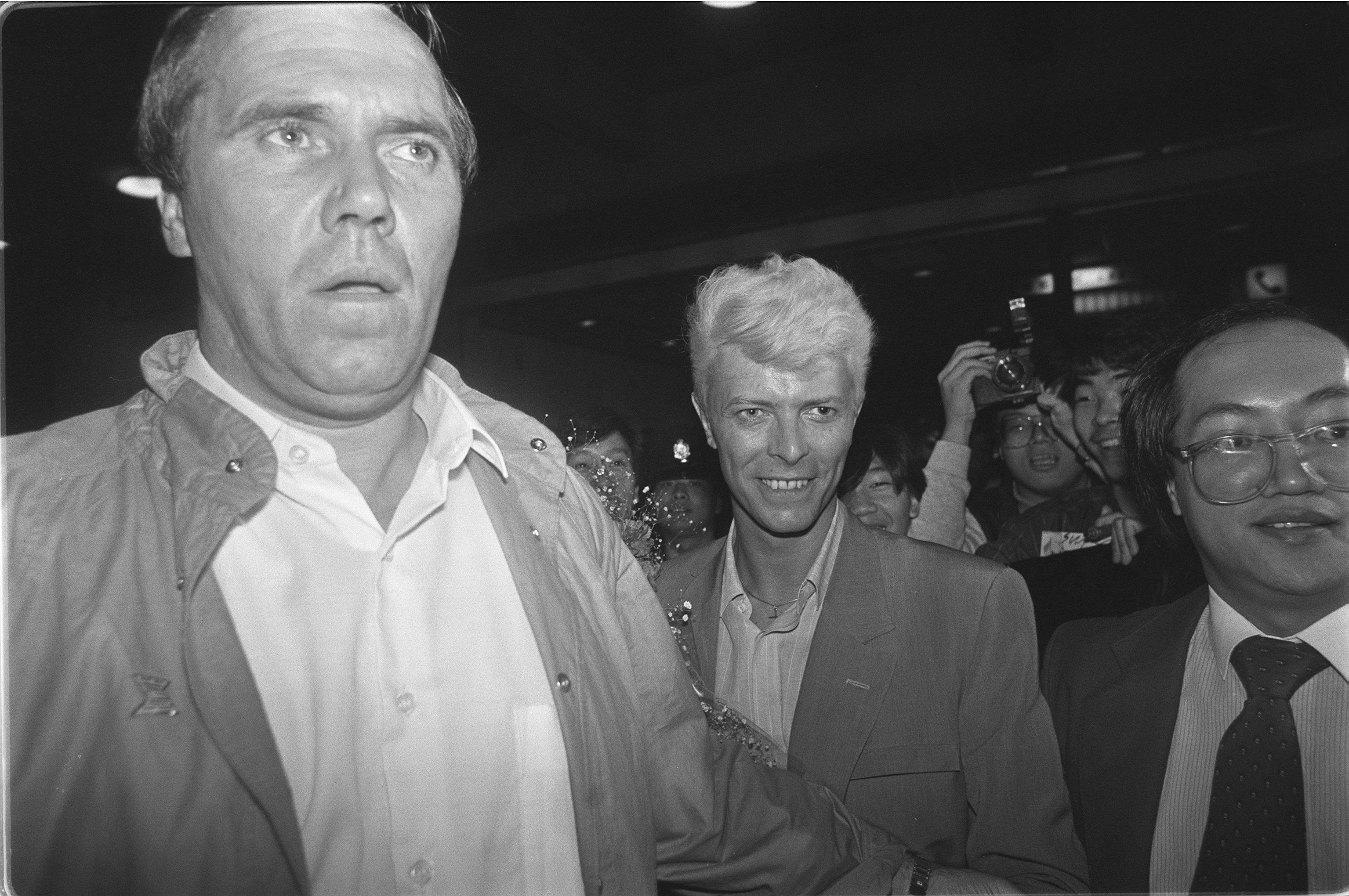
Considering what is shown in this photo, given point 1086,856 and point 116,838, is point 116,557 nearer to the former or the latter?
point 116,838

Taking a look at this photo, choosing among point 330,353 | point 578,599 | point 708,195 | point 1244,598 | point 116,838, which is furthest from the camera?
point 708,195

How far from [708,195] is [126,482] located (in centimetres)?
112

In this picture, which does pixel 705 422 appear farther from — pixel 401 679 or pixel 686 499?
pixel 401 679

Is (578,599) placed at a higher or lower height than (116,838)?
higher

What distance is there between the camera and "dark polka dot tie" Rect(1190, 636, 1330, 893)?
59.6 inches

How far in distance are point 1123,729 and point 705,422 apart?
0.95 metres

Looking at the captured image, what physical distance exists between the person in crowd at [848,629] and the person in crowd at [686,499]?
6 centimetres

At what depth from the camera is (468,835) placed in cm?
130

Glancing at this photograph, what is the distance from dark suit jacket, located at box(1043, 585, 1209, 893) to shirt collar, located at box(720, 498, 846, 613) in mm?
483

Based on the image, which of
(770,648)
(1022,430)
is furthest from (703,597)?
(1022,430)

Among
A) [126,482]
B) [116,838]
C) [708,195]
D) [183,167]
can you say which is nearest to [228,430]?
[126,482]

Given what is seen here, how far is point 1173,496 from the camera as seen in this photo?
163cm

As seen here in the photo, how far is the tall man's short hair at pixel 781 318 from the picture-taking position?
1.66m

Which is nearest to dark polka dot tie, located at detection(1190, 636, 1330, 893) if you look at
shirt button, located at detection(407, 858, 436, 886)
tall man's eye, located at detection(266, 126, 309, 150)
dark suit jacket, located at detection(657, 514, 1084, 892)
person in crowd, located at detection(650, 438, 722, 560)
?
dark suit jacket, located at detection(657, 514, 1084, 892)
